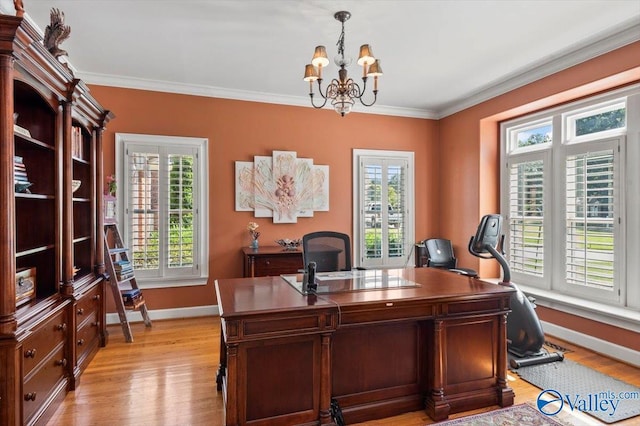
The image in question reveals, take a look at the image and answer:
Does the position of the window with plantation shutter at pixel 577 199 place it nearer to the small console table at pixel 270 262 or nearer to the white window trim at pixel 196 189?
the small console table at pixel 270 262

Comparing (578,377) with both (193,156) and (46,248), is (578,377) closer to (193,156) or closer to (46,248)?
(46,248)

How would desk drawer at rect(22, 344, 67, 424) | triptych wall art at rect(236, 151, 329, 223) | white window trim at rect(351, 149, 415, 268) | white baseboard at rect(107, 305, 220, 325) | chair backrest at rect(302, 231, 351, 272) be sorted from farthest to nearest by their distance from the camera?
white window trim at rect(351, 149, 415, 268)
triptych wall art at rect(236, 151, 329, 223)
white baseboard at rect(107, 305, 220, 325)
chair backrest at rect(302, 231, 351, 272)
desk drawer at rect(22, 344, 67, 424)

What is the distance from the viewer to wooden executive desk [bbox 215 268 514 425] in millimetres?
1956

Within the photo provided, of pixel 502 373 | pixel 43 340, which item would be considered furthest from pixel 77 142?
pixel 502 373

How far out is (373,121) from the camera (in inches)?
203

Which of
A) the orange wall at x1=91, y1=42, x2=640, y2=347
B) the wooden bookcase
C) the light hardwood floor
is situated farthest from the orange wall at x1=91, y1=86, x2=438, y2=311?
the light hardwood floor

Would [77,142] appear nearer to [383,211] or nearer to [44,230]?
[44,230]

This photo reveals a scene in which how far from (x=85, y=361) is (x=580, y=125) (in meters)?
5.20

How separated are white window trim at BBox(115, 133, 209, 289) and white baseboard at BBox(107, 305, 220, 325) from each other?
30cm

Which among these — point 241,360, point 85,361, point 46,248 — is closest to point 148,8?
point 46,248

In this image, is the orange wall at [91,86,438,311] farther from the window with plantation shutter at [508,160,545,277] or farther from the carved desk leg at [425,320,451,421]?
the carved desk leg at [425,320,451,421]

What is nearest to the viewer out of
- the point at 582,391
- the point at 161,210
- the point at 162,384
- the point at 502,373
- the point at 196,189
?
the point at 502,373

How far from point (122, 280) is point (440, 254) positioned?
3864mm

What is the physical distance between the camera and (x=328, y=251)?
3.21m
